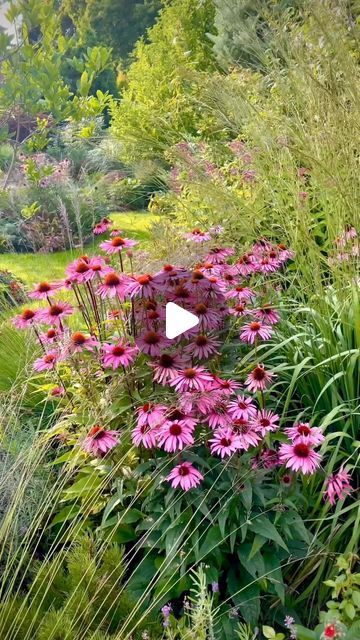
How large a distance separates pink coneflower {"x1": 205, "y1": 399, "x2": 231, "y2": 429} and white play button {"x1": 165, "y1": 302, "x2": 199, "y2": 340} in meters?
0.20

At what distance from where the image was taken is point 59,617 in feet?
3.46

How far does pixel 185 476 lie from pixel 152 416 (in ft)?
0.45

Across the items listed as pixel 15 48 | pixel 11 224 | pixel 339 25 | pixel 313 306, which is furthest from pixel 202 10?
pixel 313 306

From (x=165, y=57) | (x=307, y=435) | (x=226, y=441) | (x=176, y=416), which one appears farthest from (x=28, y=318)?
(x=165, y=57)

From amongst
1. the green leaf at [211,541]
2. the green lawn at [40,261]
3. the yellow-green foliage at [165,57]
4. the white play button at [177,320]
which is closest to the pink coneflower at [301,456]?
the green leaf at [211,541]

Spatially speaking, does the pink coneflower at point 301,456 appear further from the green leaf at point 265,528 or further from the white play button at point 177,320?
the white play button at point 177,320

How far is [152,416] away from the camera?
48.6 inches

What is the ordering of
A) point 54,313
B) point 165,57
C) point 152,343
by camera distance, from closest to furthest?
point 152,343 < point 54,313 < point 165,57

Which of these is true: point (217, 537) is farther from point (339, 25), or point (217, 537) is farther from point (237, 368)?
point (339, 25)

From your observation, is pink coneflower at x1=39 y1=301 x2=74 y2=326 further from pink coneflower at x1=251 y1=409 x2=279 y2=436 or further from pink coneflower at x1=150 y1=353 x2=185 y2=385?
pink coneflower at x1=251 y1=409 x2=279 y2=436

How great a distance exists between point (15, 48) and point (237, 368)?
2.78m

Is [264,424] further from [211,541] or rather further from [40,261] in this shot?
[40,261]

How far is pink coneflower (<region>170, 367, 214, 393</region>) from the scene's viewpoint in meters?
1.24

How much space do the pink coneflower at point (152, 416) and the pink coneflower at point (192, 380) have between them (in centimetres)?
6
